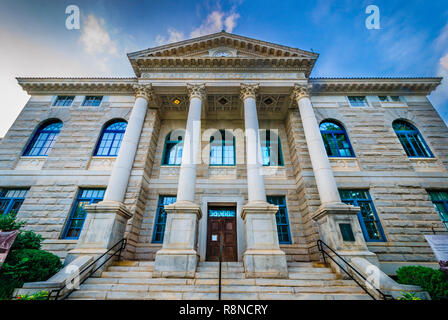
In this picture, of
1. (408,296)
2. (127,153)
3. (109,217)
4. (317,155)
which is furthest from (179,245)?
(317,155)

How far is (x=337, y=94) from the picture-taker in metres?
14.3

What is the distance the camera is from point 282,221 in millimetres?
11328

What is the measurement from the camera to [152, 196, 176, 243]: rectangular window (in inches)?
426

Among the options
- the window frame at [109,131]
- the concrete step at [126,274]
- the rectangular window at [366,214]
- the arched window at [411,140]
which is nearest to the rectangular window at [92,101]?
the window frame at [109,131]

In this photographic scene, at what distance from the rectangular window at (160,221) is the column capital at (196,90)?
606 cm

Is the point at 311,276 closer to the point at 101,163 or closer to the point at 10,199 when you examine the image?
the point at 101,163

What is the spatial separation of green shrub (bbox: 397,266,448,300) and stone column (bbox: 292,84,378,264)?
995 millimetres

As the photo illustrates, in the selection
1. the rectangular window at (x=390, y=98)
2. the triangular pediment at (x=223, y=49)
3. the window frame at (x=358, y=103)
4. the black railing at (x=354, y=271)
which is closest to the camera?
the black railing at (x=354, y=271)

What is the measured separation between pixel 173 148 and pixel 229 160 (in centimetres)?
391

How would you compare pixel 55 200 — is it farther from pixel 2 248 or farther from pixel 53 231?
pixel 2 248

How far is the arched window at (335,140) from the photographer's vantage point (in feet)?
41.3

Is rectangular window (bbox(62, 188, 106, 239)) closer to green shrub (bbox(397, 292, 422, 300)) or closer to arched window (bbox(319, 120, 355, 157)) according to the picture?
green shrub (bbox(397, 292, 422, 300))

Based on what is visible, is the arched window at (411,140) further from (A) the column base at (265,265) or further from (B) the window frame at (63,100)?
(B) the window frame at (63,100)

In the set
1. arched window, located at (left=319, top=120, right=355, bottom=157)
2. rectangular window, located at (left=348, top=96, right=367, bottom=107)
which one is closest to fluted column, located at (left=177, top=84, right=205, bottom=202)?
arched window, located at (left=319, top=120, right=355, bottom=157)
